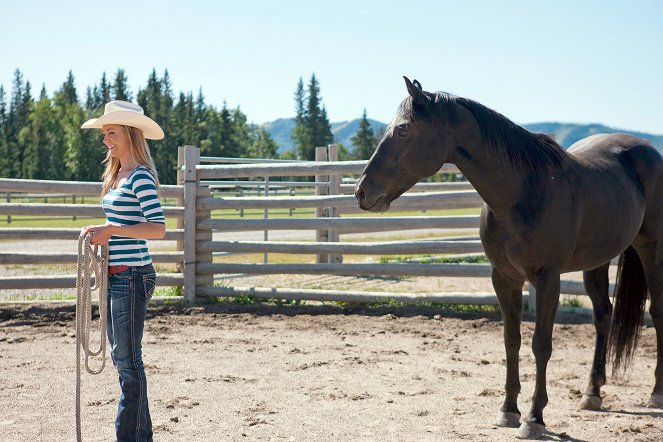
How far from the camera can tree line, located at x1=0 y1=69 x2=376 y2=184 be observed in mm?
54281

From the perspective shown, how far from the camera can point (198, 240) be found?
8289 millimetres

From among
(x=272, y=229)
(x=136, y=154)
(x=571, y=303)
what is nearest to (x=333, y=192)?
(x=272, y=229)

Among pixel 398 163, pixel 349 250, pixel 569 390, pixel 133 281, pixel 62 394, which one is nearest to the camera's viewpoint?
pixel 133 281

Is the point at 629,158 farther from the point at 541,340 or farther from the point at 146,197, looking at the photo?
the point at 146,197

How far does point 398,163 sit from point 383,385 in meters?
1.85

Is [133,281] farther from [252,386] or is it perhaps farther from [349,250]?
[349,250]

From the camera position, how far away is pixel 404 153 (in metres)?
3.65

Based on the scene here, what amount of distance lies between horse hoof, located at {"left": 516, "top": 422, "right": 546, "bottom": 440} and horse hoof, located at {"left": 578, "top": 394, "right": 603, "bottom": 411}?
0.71m

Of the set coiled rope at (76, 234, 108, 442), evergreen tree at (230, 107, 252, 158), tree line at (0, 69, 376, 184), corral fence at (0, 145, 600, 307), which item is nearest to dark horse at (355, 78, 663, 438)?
coiled rope at (76, 234, 108, 442)

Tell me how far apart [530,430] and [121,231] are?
241 cm

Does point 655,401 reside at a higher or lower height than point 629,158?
lower

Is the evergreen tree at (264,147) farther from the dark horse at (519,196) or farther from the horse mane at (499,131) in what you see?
the horse mane at (499,131)

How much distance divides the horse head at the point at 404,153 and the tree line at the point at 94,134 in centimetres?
4068

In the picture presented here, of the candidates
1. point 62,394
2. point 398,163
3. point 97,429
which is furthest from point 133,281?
point 62,394
